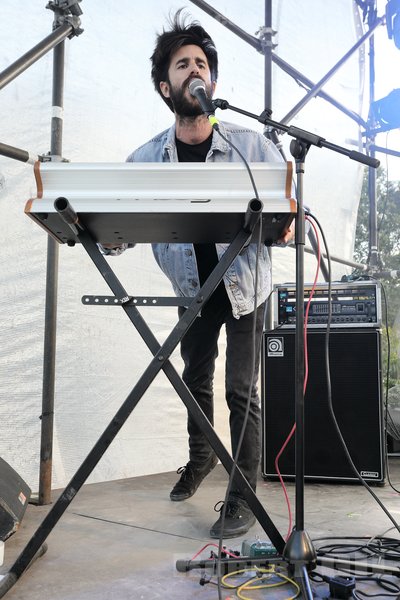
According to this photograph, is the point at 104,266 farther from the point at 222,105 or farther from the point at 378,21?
the point at 378,21

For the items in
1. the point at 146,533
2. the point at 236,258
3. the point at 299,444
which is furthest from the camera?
the point at 236,258

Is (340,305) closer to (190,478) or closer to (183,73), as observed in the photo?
(190,478)

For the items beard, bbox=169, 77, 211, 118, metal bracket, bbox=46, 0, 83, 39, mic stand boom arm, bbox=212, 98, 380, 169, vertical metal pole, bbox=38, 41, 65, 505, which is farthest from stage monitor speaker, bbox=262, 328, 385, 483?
metal bracket, bbox=46, 0, 83, 39

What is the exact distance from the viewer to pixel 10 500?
4.23ft

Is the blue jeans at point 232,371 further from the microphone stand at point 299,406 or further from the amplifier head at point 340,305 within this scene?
the amplifier head at point 340,305

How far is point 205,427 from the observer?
1.05 meters

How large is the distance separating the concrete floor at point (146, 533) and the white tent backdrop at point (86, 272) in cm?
22

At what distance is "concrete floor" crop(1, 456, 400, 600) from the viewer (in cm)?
101

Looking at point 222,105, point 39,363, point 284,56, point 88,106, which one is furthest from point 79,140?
point 284,56

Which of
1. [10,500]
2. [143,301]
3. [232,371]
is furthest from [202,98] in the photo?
[10,500]

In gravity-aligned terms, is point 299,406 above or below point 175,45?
below

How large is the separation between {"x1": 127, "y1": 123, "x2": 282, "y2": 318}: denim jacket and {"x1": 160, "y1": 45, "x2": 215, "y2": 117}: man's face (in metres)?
0.11

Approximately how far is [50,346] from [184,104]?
2.82ft

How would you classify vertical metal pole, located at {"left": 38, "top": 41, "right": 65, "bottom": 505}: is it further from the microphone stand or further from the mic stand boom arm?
the microphone stand
